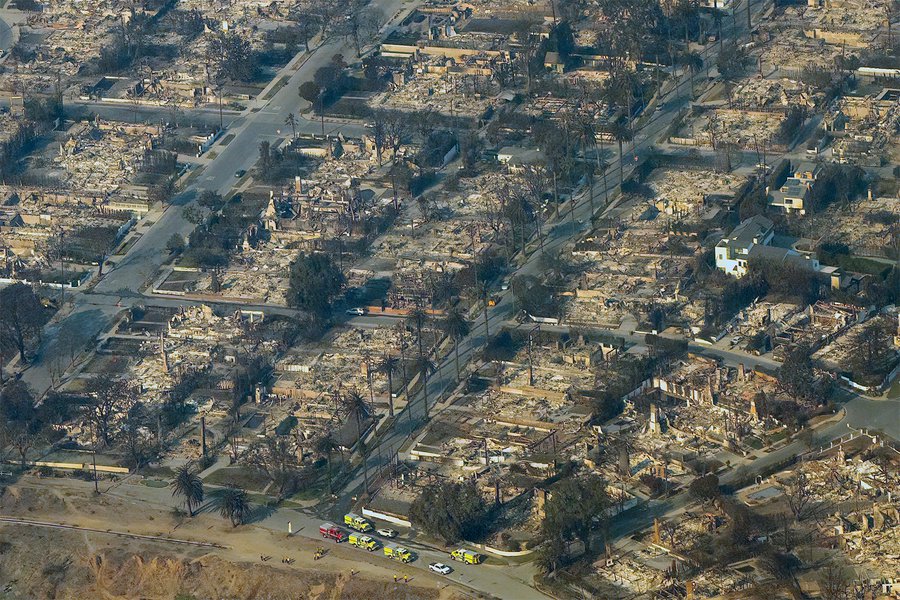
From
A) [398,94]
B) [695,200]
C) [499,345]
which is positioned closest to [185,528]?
[499,345]

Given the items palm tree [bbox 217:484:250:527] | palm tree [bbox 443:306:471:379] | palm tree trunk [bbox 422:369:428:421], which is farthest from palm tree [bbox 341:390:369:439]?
palm tree [bbox 217:484:250:527]

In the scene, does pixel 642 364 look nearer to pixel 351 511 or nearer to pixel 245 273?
pixel 351 511

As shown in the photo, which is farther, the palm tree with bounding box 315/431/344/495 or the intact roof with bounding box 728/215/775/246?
the intact roof with bounding box 728/215/775/246

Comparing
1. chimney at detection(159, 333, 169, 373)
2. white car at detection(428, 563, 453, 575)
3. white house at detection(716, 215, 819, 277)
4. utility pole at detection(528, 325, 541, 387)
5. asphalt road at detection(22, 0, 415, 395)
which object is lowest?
asphalt road at detection(22, 0, 415, 395)

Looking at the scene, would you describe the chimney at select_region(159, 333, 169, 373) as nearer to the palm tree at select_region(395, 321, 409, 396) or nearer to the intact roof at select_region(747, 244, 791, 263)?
the palm tree at select_region(395, 321, 409, 396)

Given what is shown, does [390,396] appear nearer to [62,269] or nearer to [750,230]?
[750,230]

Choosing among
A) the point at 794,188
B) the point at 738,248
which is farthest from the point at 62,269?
the point at 794,188
